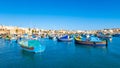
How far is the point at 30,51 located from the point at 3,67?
49.5 ft

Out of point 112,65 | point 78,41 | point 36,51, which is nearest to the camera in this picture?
point 112,65

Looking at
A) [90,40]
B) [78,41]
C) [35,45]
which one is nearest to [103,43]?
[90,40]

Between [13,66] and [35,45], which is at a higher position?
[35,45]

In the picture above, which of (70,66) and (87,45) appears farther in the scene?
(87,45)

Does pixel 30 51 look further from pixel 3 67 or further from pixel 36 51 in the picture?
pixel 3 67

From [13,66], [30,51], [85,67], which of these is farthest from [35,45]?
[85,67]

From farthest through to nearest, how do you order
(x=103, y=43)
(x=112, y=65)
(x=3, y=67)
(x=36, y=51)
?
(x=103, y=43)
(x=36, y=51)
(x=112, y=65)
(x=3, y=67)

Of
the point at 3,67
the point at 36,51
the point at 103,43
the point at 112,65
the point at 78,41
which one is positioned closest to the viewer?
the point at 3,67

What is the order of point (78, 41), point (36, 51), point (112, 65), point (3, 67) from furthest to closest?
point (78, 41) < point (36, 51) < point (112, 65) < point (3, 67)

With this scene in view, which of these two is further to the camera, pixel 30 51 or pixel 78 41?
pixel 78 41

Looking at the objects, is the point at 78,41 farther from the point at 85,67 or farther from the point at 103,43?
the point at 85,67

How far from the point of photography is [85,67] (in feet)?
102

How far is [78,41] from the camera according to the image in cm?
7288

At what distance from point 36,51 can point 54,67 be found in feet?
47.3
